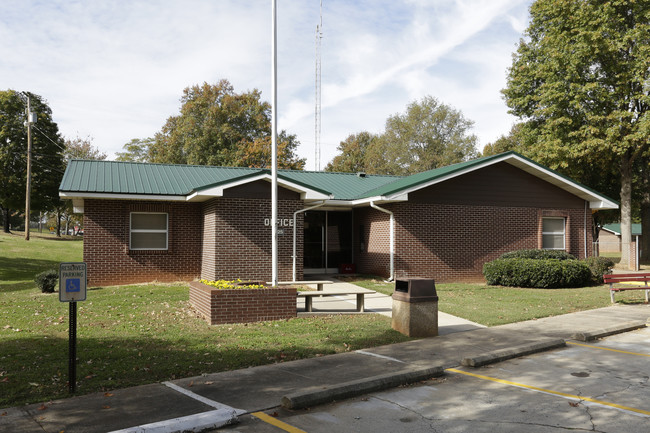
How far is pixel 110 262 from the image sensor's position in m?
17.3

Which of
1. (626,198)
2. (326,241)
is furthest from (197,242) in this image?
(626,198)

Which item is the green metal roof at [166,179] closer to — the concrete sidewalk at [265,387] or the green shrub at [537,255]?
the green shrub at [537,255]

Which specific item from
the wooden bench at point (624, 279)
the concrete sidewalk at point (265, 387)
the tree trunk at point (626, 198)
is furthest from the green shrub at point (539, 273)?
the tree trunk at point (626, 198)

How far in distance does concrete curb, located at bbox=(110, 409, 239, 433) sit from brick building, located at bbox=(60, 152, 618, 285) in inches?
437

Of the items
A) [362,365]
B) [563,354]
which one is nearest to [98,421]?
[362,365]

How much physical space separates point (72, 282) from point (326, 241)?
15245 mm

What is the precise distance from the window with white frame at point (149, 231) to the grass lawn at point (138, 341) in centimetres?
445

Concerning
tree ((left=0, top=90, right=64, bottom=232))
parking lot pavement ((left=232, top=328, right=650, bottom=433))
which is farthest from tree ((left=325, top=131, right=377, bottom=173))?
parking lot pavement ((left=232, top=328, right=650, bottom=433))

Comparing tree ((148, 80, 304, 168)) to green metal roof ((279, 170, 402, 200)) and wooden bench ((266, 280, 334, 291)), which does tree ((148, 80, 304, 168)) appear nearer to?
green metal roof ((279, 170, 402, 200))

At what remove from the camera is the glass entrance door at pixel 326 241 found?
2103 cm

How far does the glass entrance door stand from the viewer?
69.0ft

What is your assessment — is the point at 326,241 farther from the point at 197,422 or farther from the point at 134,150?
the point at 134,150

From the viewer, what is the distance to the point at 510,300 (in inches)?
573

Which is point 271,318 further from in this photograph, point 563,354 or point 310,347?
point 563,354
